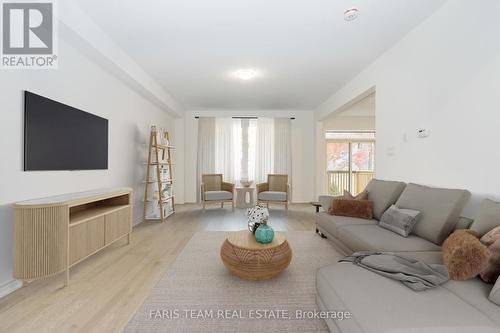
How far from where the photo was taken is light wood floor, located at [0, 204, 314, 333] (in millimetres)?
1571

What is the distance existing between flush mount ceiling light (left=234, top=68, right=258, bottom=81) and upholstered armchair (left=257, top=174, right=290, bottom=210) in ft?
8.02

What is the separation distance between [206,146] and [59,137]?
3.94 metres

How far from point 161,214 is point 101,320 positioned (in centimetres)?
286

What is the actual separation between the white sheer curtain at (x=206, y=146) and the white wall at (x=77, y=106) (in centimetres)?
181

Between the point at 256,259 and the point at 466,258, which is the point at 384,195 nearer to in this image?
the point at 466,258

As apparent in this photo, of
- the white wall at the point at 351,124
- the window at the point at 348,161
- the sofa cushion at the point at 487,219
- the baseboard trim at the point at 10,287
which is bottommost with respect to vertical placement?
the baseboard trim at the point at 10,287

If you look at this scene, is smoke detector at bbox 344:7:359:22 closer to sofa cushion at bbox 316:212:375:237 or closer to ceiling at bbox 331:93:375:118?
sofa cushion at bbox 316:212:375:237

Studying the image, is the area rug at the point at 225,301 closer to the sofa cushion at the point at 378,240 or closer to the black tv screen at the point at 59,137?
the sofa cushion at the point at 378,240

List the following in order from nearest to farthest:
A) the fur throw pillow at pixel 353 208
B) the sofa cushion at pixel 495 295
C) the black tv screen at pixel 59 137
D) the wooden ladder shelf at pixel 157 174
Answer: the sofa cushion at pixel 495 295 → the black tv screen at pixel 59 137 → the fur throw pillow at pixel 353 208 → the wooden ladder shelf at pixel 157 174

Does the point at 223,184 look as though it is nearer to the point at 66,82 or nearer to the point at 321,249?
the point at 321,249

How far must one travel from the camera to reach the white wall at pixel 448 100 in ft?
6.15

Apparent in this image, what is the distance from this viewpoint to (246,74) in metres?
3.83

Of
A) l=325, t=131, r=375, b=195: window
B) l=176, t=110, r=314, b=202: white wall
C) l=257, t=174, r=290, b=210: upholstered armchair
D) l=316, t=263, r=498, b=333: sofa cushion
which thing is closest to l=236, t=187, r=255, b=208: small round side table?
l=257, t=174, r=290, b=210: upholstered armchair

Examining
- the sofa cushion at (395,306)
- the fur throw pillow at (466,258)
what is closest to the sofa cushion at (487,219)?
the fur throw pillow at (466,258)
